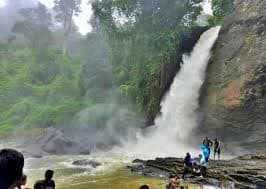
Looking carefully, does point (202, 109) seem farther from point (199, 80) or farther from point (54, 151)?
point (54, 151)

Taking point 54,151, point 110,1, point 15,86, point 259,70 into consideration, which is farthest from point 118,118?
point 15,86

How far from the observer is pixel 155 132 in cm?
3125

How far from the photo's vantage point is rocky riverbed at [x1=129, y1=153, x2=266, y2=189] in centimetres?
1488

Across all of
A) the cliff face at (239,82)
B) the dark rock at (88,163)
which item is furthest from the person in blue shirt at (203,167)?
the cliff face at (239,82)

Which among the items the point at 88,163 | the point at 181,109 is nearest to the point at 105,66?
the point at 181,109

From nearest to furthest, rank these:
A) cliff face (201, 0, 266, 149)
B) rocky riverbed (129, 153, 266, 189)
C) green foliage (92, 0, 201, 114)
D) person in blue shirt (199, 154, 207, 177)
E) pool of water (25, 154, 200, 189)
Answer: rocky riverbed (129, 153, 266, 189)
pool of water (25, 154, 200, 189)
person in blue shirt (199, 154, 207, 177)
cliff face (201, 0, 266, 149)
green foliage (92, 0, 201, 114)

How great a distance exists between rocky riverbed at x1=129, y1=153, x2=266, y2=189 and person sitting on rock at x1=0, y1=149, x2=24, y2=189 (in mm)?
13268

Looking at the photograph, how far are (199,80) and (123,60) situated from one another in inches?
530

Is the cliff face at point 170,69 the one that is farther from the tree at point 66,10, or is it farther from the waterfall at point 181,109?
the tree at point 66,10

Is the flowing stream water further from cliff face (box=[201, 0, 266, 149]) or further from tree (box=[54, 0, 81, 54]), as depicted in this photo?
tree (box=[54, 0, 81, 54])

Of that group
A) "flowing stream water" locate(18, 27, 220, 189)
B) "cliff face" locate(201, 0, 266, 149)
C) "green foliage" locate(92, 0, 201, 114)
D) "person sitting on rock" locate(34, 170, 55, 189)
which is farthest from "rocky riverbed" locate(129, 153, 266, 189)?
"green foliage" locate(92, 0, 201, 114)

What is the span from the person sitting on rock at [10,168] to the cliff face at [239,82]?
73.7 ft

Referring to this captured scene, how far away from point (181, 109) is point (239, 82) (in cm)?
584

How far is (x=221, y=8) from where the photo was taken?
34.5 meters
